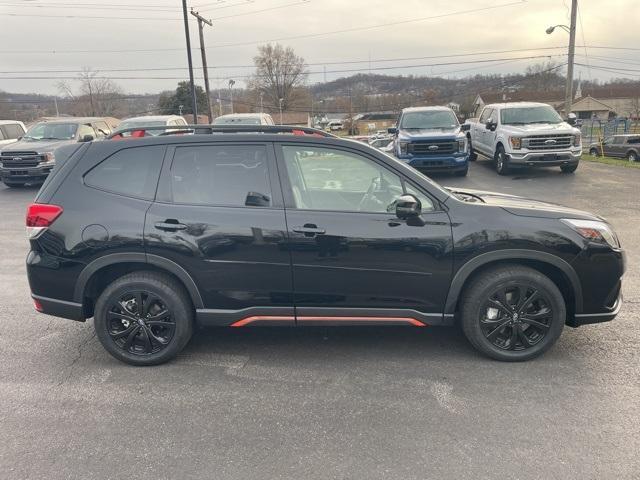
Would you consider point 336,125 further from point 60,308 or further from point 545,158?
point 60,308

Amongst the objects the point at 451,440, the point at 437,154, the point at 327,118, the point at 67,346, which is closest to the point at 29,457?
the point at 67,346

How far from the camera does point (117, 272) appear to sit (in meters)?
3.84

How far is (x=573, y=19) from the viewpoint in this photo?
23562 mm

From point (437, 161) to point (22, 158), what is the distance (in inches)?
447

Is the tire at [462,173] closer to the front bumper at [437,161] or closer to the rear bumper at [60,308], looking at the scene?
the front bumper at [437,161]

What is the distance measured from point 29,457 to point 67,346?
1.56 m

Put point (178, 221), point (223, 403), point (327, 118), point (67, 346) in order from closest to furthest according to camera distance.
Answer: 1. point (223, 403)
2. point (178, 221)
3. point (67, 346)
4. point (327, 118)

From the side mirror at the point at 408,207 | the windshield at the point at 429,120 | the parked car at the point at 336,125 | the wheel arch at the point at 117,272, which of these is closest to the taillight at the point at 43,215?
the wheel arch at the point at 117,272

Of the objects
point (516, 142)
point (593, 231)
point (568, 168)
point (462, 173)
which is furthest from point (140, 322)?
point (568, 168)

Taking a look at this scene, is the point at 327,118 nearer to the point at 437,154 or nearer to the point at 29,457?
the point at 437,154

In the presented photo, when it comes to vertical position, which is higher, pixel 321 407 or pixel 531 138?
pixel 531 138

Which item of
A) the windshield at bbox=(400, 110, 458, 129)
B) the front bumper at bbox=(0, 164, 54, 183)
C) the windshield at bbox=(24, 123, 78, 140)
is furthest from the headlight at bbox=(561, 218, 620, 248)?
the windshield at bbox=(24, 123, 78, 140)

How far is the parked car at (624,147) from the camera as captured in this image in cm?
2358

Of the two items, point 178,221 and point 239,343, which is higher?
point 178,221
